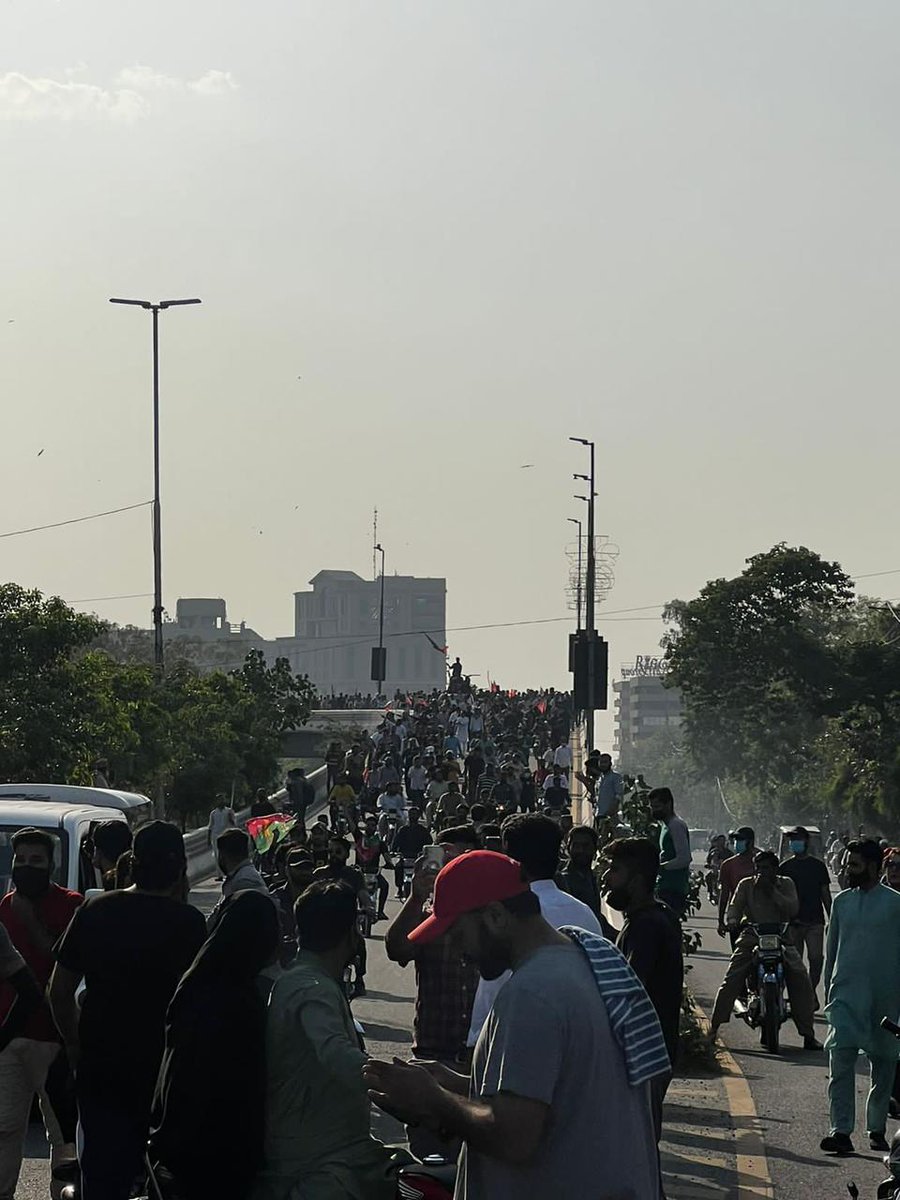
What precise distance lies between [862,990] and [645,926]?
9.08 feet

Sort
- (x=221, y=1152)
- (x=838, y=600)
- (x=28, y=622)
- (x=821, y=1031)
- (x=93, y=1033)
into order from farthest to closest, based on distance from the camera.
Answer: (x=838, y=600), (x=28, y=622), (x=821, y=1031), (x=93, y=1033), (x=221, y=1152)

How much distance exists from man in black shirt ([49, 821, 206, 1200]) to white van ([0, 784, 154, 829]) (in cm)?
822

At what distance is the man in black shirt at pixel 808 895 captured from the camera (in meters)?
16.1

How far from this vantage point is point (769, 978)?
14711 mm

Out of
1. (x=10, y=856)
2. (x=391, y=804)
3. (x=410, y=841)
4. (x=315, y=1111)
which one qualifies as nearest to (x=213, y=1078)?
(x=315, y=1111)

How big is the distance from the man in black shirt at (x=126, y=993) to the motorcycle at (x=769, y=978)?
8.50 m

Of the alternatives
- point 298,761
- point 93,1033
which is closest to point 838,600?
point 298,761

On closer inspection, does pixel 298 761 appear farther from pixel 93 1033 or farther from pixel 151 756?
pixel 93 1033

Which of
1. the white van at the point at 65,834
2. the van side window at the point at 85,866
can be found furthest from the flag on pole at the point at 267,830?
the van side window at the point at 85,866

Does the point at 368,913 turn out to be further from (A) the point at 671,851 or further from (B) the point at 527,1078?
(B) the point at 527,1078

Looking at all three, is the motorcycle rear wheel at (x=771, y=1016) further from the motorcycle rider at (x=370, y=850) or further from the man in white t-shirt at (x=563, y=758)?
the man in white t-shirt at (x=563, y=758)

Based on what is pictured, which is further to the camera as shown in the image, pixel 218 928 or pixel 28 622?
pixel 28 622

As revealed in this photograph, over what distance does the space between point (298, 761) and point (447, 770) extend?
2790 inches

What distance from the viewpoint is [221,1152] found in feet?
18.1
